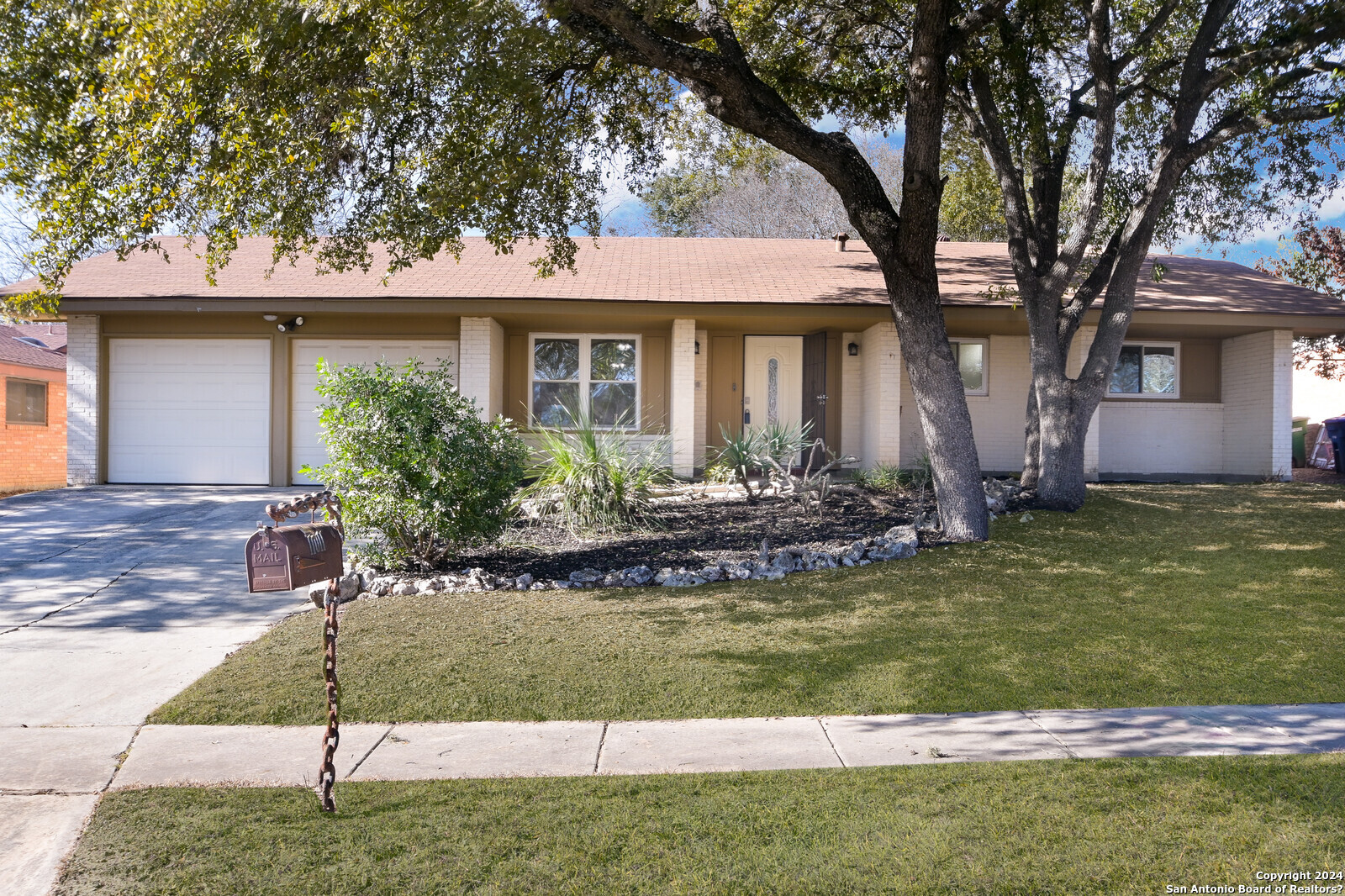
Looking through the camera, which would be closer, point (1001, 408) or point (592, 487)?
point (592, 487)

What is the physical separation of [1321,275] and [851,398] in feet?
43.8

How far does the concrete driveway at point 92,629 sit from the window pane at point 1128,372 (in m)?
14.0

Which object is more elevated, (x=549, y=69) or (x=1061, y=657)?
(x=549, y=69)

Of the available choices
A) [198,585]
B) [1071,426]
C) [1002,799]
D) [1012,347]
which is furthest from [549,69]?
[1012,347]

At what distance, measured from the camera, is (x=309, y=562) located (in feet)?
10.6

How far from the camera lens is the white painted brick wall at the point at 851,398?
A: 15.2m

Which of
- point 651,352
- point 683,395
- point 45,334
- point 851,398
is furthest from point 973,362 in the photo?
point 45,334

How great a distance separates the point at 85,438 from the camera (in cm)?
1354

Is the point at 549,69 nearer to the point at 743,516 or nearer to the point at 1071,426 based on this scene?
the point at 743,516

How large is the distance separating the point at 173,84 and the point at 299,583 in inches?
204

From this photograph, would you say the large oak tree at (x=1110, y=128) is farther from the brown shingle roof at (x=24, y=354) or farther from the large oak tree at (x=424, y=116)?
the brown shingle roof at (x=24, y=354)

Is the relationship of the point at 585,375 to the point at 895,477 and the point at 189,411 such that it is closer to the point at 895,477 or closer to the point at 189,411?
the point at 895,477

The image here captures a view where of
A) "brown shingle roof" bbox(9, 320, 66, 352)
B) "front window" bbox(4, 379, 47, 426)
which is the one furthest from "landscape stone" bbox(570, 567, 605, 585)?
"brown shingle roof" bbox(9, 320, 66, 352)

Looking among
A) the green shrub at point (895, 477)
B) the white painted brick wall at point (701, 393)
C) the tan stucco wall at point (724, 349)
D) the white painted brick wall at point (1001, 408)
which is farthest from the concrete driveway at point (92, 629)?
the white painted brick wall at point (1001, 408)
